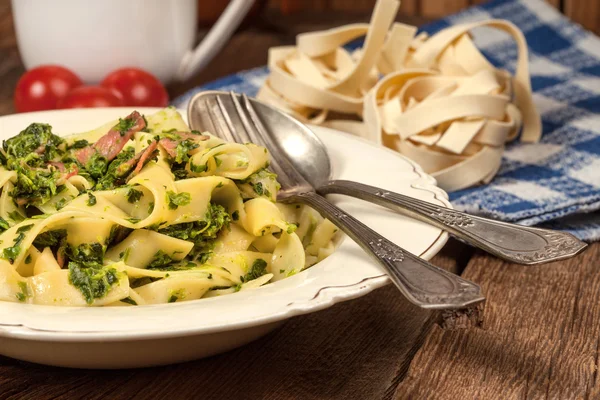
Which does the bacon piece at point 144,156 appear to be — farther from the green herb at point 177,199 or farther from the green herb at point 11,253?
the green herb at point 11,253

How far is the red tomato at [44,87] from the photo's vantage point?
2.62 m

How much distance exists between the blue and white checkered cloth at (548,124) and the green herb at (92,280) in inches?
36.9

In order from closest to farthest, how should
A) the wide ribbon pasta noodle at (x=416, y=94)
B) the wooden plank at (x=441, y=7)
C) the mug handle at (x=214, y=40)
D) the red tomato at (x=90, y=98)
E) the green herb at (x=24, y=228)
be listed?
the green herb at (x=24, y=228) → the wide ribbon pasta noodle at (x=416, y=94) → the red tomato at (x=90, y=98) → the mug handle at (x=214, y=40) → the wooden plank at (x=441, y=7)

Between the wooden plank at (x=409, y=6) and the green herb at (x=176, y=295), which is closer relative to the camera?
the green herb at (x=176, y=295)

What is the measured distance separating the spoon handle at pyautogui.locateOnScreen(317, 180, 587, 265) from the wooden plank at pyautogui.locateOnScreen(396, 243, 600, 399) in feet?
0.65

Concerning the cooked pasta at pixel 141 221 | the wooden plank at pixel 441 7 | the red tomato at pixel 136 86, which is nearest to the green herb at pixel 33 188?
the cooked pasta at pixel 141 221

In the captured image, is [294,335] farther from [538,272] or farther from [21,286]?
[538,272]

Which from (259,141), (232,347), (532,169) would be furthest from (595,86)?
(232,347)

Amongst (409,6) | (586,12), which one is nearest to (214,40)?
(409,6)

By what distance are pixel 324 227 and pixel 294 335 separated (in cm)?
22

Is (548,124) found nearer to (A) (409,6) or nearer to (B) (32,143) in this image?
(B) (32,143)

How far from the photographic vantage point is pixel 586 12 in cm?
428

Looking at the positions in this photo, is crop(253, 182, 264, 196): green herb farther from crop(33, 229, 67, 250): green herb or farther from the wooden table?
crop(33, 229, 67, 250): green herb

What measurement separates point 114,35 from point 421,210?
167cm
